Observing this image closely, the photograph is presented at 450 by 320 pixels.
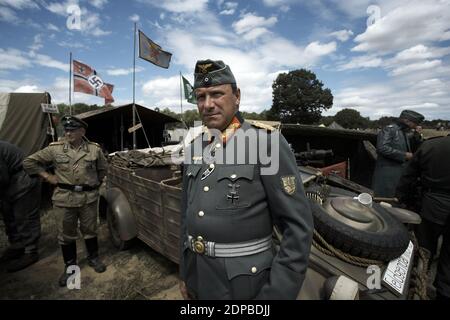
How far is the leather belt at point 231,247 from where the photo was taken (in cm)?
132

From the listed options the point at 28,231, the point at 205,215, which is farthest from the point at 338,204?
the point at 28,231

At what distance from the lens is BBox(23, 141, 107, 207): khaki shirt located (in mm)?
3408

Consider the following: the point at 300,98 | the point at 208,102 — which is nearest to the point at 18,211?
the point at 208,102

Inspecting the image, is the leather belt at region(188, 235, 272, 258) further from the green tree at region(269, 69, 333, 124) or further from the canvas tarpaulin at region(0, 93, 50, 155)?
the green tree at region(269, 69, 333, 124)

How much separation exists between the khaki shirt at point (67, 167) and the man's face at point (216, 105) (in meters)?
2.74

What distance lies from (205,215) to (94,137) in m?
13.3

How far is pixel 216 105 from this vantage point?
1427 millimetres

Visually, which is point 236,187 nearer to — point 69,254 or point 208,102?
point 208,102

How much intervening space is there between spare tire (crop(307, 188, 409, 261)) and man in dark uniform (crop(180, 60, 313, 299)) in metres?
0.62

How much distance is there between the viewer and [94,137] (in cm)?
1298

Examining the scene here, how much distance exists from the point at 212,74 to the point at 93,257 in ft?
11.7

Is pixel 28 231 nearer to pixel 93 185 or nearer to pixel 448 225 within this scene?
pixel 93 185

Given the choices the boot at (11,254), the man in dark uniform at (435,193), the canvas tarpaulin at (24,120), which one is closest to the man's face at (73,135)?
the boot at (11,254)

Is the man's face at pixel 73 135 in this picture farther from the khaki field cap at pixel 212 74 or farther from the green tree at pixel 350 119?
the green tree at pixel 350 119
